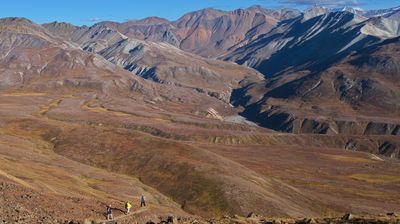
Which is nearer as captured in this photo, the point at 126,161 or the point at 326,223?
the point at 326,223

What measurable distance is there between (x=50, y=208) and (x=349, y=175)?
446ft

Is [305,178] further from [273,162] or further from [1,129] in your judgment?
[1,129]

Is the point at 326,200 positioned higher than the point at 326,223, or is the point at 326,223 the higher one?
the point at 326,223

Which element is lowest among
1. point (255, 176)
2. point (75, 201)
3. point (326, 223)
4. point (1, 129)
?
point (1, 129)

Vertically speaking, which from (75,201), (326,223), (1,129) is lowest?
(1,129)

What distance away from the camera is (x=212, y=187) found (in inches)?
4520

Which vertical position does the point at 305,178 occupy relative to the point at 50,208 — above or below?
below

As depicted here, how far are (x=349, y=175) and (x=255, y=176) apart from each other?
2206 inches

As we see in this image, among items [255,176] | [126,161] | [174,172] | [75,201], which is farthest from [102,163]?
[75,201]

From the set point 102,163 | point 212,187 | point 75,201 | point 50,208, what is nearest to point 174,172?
point 212,187

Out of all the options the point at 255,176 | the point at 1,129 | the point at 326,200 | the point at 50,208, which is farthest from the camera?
the point at 1,129

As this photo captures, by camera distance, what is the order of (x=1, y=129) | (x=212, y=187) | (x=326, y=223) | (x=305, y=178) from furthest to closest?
(x=1, y=129) → (x=305, y=178) → (x=212, y=187) → (x=326, y=223)

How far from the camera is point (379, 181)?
171250mm

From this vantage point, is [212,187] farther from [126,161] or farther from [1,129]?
[1,129]
